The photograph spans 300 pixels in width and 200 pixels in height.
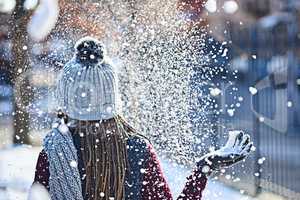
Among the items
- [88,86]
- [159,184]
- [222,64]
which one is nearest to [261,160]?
[222,64]

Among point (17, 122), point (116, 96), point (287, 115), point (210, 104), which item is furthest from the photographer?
point (17, 122)

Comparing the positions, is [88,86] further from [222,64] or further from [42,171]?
[222,64]

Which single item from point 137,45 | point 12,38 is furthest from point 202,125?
point 12,38

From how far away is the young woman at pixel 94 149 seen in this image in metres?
2.19

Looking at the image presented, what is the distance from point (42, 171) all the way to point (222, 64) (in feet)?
13.3

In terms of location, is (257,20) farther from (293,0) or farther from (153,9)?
(153,9)

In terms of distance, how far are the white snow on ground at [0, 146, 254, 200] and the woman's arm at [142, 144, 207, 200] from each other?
2526 millimetres

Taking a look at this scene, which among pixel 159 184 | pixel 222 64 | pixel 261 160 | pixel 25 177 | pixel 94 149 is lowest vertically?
pixel 25 177

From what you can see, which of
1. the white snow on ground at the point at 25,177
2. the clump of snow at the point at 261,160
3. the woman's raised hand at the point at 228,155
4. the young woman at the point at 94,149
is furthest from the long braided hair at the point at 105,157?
the clump of snow at the point at 261,160

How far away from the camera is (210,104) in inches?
239

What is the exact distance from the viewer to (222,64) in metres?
6.14

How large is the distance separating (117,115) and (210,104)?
3.88m

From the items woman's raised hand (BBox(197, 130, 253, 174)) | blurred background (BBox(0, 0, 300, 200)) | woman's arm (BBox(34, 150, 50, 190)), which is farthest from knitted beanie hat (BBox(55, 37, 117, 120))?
blurred background (BBox(0, 0, 300, 200))

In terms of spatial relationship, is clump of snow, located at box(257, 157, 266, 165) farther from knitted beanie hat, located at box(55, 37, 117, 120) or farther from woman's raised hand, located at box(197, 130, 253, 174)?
knitted beanie hat, located at box(55, 37, 117, 120)
